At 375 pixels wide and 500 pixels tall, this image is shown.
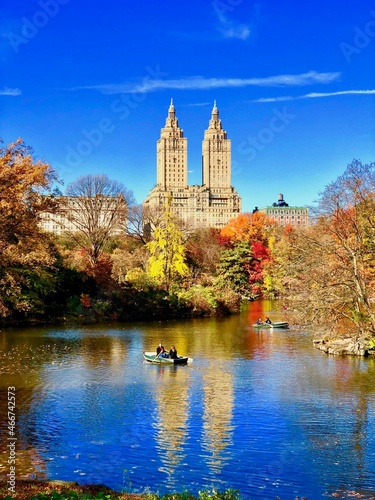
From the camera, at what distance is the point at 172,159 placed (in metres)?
182

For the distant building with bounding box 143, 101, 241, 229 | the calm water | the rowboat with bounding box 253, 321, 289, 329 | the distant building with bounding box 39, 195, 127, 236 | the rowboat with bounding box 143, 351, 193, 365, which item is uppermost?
the distant building with bounding box 143, 101, 241, 229

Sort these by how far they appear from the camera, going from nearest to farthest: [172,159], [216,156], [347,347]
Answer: [347,347] → [172,159] → [216,156]

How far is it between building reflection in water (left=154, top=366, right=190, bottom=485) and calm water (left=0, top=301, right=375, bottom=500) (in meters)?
0.03

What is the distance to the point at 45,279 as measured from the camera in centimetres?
3816

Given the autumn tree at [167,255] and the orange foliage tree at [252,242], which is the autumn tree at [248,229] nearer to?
the orange foliage tree at [252,242]

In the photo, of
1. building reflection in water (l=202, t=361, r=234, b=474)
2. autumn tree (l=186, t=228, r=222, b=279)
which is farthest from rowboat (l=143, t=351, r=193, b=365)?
autumn tree (l=186, t=228, r=222, b=279)

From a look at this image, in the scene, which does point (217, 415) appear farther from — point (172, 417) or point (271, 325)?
point (271, 325)

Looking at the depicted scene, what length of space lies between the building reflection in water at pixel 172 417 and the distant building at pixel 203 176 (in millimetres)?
146255

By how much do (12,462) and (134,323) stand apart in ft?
87.4

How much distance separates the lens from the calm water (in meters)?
11.9

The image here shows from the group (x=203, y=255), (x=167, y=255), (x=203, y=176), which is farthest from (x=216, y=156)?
(x=167, y=255)

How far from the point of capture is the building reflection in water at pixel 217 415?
1316cm

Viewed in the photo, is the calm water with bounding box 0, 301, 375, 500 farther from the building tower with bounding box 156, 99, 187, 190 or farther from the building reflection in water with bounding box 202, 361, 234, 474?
the building tower with bounding box 156, 99, 187, 190

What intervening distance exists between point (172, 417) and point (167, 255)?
3076cm
